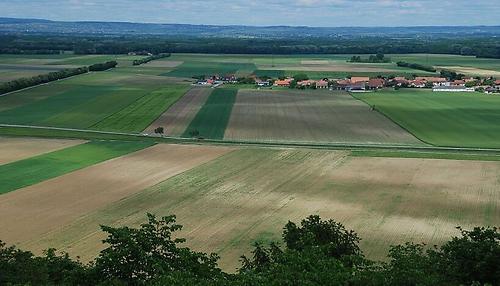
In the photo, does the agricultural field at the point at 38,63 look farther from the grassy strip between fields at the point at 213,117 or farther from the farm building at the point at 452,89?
the farm building at the point at 452,89

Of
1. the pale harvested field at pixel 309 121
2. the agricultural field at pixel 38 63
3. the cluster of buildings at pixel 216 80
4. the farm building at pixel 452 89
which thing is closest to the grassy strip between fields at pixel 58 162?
the pale harvested field at pixel 309 121

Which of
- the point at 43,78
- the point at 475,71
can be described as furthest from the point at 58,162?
the point at 475,71

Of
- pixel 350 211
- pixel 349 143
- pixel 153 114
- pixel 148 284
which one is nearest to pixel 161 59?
pixel 153 114

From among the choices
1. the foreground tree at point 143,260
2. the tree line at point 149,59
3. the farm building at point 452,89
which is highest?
the foreground tree at point 143,260

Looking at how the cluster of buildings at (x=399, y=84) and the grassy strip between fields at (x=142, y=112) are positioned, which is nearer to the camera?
the grassy strip between fields at (x=142, y=112)

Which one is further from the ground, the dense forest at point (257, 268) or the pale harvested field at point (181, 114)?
the dense forest at point (257, 268)

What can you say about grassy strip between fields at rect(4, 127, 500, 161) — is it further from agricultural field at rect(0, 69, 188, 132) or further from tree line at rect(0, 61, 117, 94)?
tree line at rect(0, 61, 117, 94)

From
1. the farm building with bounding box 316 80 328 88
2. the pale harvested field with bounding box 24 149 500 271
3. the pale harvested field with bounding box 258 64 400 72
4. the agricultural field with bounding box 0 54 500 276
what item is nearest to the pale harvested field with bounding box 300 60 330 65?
the pale harvested field with bounding box 258 64 400 72
